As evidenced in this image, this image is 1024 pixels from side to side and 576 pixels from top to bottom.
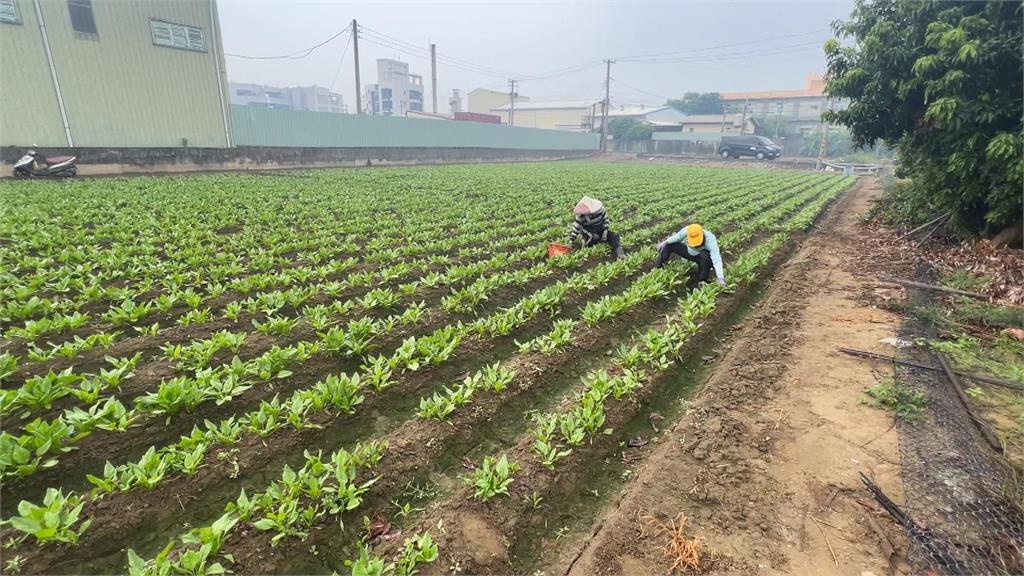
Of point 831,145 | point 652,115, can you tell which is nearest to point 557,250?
point 831,145

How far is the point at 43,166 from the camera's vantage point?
58.6ft

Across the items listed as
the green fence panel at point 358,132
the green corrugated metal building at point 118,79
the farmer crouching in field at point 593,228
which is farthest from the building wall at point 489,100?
the farmer crouching in field at point 593,228

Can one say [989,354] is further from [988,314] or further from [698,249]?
[698,249]

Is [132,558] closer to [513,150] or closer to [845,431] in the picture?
[845,431]

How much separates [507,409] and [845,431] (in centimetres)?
317

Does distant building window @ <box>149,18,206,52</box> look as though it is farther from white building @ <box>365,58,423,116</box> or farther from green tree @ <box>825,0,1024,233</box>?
white building @ <box>365,58,423,116</box>

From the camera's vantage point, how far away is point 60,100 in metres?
19.5

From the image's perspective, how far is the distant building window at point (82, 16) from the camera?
1947 cm

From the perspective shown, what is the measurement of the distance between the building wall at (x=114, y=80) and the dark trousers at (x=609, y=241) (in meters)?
22.7

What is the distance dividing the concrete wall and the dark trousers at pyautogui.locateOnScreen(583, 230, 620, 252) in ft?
69.3

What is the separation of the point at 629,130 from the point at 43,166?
59.8 meters

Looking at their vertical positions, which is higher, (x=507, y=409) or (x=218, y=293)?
(x=218, y=293)

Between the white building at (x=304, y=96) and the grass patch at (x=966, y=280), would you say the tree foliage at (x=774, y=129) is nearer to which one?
the grass patch at (x=966, y=280)

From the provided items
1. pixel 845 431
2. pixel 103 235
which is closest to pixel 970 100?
pixel 845 431
